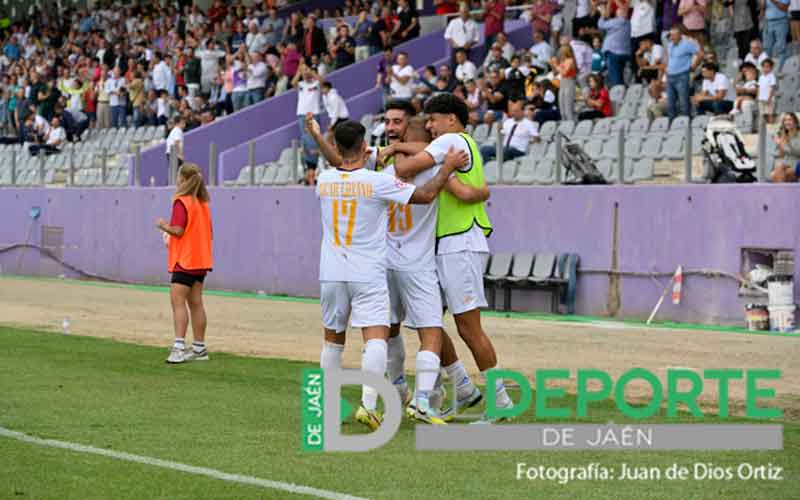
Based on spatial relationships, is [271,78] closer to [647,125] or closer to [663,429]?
[647,125]

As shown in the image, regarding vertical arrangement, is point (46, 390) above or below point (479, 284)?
below

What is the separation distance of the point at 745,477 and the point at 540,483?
113 cm

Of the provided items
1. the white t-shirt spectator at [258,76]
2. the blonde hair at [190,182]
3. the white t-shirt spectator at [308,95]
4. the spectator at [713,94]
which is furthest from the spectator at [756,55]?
the white t-shirt spectator at [258,76]

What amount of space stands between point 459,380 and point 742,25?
1591 centimetres

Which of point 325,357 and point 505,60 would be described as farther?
point 505,60

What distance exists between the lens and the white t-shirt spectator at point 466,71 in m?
27.2

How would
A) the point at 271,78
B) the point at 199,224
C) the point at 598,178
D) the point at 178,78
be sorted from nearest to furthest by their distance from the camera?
the point at 199,224 → the point at 598,178 → the point at 271,78 → the point at 178,78

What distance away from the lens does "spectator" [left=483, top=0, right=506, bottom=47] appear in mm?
29078

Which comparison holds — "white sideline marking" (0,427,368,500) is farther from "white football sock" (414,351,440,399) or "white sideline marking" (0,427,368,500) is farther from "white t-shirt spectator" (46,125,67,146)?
"white t-shirt spectator" (46,125,67,146)

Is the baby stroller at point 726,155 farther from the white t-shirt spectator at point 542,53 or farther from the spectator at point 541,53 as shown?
the white t-shirt spectator at point 542,53

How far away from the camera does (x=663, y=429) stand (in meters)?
9.22

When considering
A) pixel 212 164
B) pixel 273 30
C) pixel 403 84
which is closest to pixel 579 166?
pixel 403 84

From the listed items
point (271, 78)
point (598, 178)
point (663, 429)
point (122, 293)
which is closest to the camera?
point (663, 429)

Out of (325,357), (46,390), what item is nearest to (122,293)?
(46,390)
